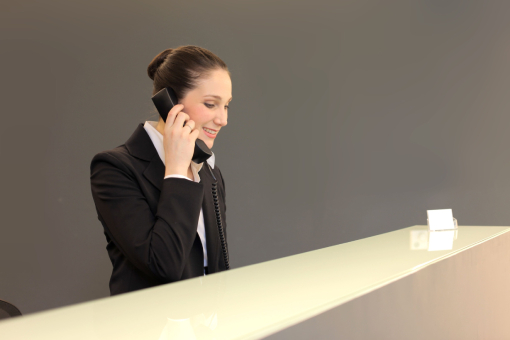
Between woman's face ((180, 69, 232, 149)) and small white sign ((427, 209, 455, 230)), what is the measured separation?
2.61 ft

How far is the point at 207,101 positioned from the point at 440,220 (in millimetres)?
880

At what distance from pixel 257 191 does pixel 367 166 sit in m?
0.84

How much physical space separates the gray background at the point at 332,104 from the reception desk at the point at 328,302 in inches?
73.1

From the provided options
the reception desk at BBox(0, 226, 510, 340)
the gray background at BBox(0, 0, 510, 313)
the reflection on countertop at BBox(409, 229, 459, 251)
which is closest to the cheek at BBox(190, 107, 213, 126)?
the reception desk at BBox(0, 226, 510, 340)

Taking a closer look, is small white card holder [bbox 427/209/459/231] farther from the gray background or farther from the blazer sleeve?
the gray background

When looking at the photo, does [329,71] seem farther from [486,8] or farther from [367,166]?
[486,8]

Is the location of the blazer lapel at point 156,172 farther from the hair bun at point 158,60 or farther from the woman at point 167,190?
the hair bun at point 158,60

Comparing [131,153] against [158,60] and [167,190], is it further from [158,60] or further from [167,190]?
[158,60]

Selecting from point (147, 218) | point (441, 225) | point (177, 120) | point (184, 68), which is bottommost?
point (441, 225)

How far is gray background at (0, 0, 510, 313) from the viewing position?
271 centimetres

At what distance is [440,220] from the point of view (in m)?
1.42

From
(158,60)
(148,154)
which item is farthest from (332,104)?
(148,154)

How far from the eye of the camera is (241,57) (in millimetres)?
2975

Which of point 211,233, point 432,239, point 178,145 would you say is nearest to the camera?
point 432,239
